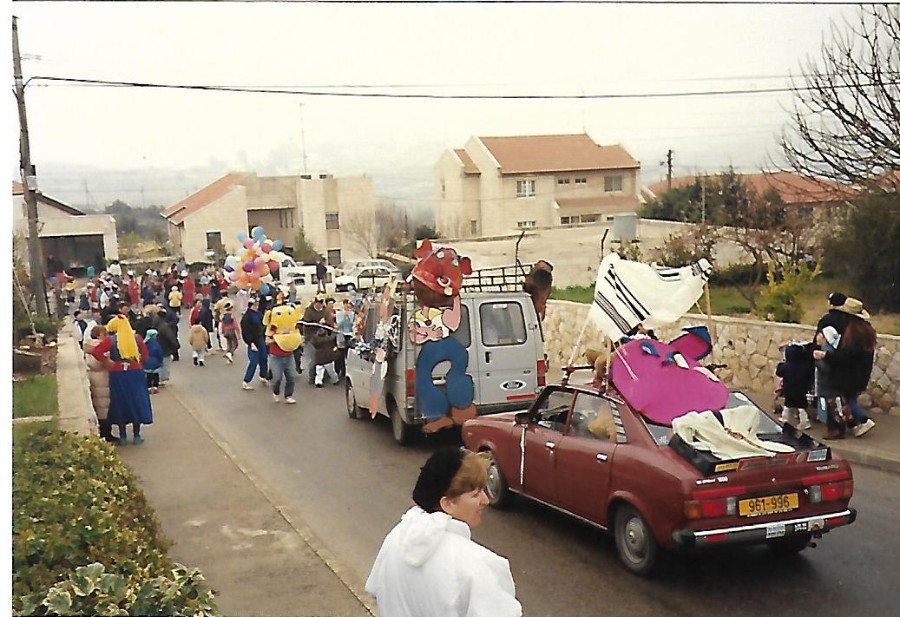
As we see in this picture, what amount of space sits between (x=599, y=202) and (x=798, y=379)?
26353 mm

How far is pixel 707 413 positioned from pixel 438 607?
385 cm

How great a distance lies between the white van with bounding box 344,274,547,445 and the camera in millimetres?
10406

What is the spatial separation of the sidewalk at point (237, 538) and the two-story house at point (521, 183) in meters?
22.9

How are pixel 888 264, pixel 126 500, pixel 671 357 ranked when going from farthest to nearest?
pixel 888 264, pixel 671 357, pixel 126 500

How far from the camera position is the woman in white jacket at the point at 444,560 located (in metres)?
2.75

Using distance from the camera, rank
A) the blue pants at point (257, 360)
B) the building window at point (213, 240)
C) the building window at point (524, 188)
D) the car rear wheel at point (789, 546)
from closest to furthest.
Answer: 1. the car rear wheel at point (789, 546)
2. the blue pants at point (257, 360)
3. the building window at point (213, 240)
4. the building window at point (524, 188)

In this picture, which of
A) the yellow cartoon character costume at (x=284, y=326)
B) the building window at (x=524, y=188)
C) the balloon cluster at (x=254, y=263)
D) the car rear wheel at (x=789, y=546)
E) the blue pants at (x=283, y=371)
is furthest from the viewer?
the building window at (x=524, y=188)

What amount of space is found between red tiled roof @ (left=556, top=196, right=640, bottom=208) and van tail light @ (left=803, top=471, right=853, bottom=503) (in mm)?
29047

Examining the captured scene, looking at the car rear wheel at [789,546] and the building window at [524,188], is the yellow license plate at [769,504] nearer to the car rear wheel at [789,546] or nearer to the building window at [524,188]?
the car rear wheel at [789,546]

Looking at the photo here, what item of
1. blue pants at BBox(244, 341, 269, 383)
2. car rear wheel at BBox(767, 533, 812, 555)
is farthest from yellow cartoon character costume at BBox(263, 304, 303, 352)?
car rear wheel at BBox(767, 533, 812, 555)

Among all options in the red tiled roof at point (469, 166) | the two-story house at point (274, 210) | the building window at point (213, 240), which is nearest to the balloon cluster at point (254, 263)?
the two-story house at point (274, 210)

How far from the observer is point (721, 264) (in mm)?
23312

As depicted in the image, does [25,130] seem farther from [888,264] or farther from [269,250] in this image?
[888,264]

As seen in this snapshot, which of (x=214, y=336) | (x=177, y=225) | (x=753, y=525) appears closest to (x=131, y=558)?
(x=753, y=525)
